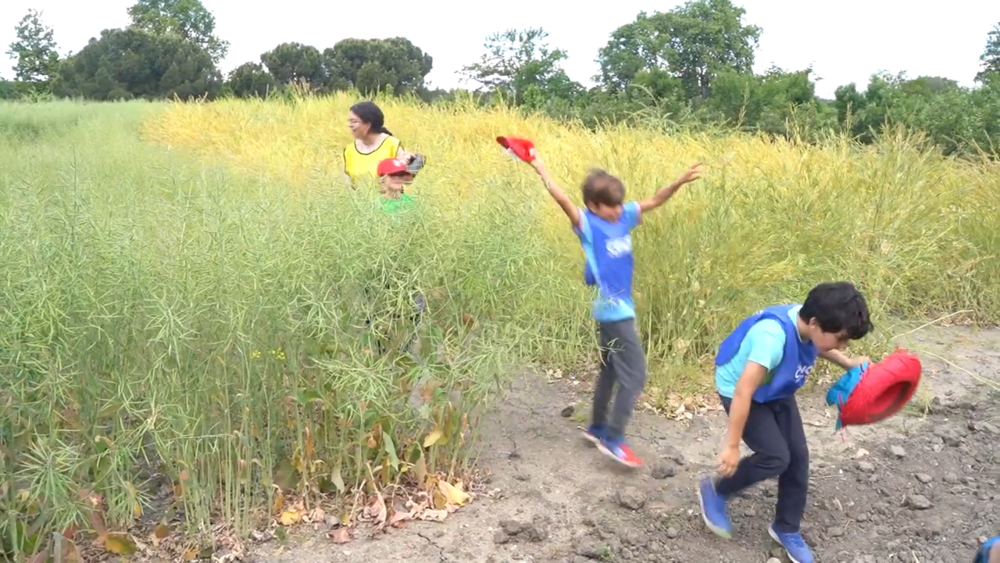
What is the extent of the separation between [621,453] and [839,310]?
1288 millimetres

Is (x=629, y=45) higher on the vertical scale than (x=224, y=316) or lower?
higher

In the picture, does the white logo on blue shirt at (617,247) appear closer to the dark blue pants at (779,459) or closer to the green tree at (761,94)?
the dark blue pants at (779,459)

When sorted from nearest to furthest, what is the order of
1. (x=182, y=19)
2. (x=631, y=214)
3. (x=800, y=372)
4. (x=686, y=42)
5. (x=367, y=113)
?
(x=800, y=372) → (x=631, y=214) → (x=367, y=113) → (x=686, y=42) → (x=182, y=19)

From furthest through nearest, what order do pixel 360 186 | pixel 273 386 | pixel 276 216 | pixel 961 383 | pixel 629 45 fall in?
pixel 629 45 → pixel 961 383 → pixel 360 186 → pixel 276 216 → pixel 273 386

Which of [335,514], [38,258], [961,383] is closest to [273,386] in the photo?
[335,514]

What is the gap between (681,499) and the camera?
11.5 ft

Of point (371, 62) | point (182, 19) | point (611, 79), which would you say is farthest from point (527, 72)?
point (182, 19)

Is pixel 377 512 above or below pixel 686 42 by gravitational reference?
below

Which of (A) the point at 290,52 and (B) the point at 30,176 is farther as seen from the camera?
(A) the point at 290,52

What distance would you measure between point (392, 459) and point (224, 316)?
0.77 m

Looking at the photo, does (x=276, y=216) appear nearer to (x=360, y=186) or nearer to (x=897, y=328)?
(x=360, y=186)

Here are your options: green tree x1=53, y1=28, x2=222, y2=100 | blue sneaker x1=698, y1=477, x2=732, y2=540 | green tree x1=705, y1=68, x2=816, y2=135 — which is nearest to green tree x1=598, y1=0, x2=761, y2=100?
green tree x1=705, y1=68, x2=816, y2=135

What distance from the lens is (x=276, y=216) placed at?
3.47 meters

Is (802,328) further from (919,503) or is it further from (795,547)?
(919,503)
